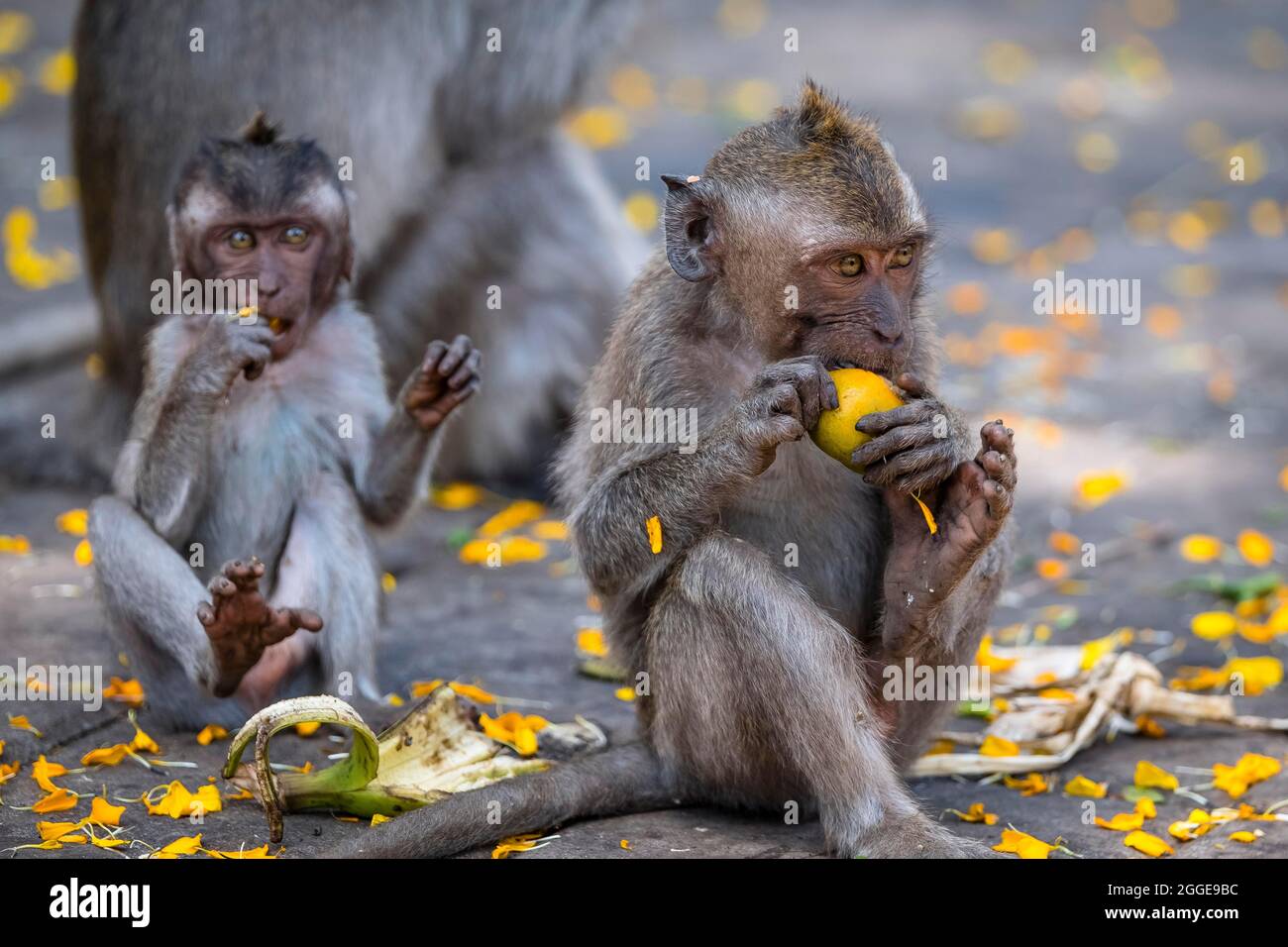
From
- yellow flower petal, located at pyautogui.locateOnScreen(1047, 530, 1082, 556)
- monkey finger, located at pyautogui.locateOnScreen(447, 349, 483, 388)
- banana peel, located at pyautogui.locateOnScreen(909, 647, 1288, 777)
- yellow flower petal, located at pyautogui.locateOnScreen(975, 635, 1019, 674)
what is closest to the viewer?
monkey finger, located at pyautogui.locateOnScreen(447, 349, 483, 388)

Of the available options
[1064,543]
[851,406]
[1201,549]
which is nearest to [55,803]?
[851,406]

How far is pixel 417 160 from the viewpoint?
27.9 feet

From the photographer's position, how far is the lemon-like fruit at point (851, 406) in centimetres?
467

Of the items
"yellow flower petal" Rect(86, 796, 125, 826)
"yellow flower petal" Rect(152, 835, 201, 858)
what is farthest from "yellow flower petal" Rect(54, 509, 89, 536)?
"yellow flower petal" Rect(152, 835, 201, 858)

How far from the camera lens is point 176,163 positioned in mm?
7816

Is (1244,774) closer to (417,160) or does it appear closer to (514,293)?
(514,293)

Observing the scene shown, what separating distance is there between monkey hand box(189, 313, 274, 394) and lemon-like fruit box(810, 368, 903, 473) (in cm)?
178

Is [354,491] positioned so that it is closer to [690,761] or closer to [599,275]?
[690,761]

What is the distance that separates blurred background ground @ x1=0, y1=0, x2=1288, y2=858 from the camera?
5672 millimetres

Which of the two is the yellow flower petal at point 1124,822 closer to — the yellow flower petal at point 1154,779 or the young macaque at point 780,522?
the yellow flower petal at point 1154,779

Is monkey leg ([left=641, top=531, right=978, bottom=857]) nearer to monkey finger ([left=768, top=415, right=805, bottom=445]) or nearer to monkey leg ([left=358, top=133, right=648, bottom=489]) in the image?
monkey finger ([left=768, top=415, right=805, bottom=445])

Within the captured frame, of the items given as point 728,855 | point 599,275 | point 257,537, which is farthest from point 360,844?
point 599,275

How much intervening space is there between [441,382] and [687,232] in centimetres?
105

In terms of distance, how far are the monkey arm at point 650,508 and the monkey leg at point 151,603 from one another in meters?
1.28
